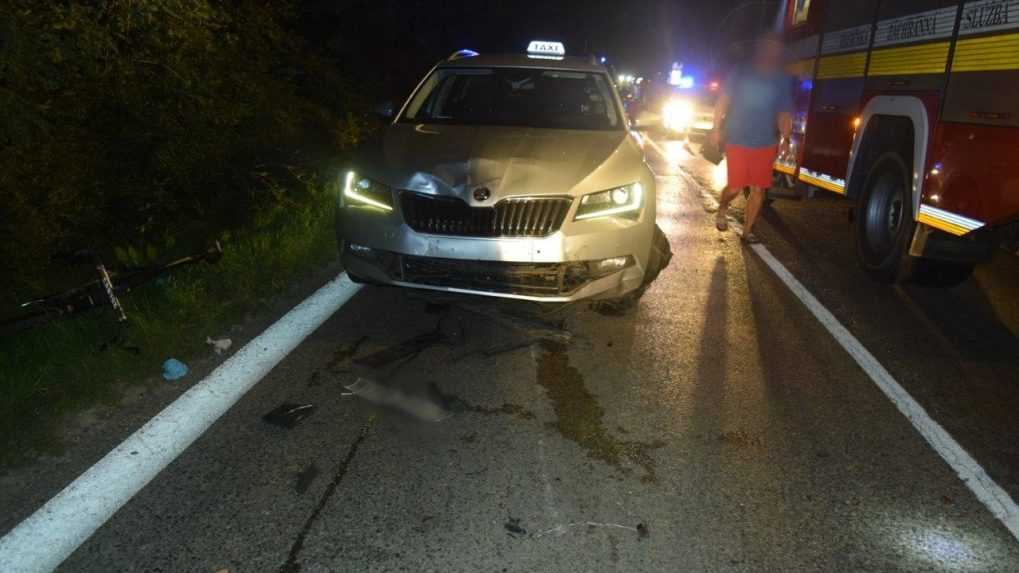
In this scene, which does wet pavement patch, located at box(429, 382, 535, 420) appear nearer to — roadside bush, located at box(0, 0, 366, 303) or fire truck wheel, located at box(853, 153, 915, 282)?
roadside bush, located at box(0, 0, 366, 303)

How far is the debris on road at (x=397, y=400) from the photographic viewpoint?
358 cm

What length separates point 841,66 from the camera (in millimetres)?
6844

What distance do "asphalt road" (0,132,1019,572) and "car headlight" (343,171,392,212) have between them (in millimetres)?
786

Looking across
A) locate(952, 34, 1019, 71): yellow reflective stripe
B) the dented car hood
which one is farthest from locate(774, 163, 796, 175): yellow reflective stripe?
the dented car hood

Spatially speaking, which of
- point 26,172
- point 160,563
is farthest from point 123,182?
point 160,563

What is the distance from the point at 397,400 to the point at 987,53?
158 inches

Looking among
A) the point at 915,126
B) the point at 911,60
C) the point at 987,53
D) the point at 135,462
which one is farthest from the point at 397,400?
the point at 911,60

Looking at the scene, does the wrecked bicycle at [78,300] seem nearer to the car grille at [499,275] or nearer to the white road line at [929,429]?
the car grille at [499,275]

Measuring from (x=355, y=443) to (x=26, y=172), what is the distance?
9.49 ft

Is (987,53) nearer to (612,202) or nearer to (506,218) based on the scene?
(612,202)

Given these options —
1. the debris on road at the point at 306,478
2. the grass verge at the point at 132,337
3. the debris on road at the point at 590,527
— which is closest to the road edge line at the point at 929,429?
the debris on road at the point at 590,527

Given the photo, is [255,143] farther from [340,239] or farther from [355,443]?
[355,443]

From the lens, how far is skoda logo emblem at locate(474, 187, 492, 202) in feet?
13.8

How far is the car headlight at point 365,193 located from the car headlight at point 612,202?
45.8 inches
